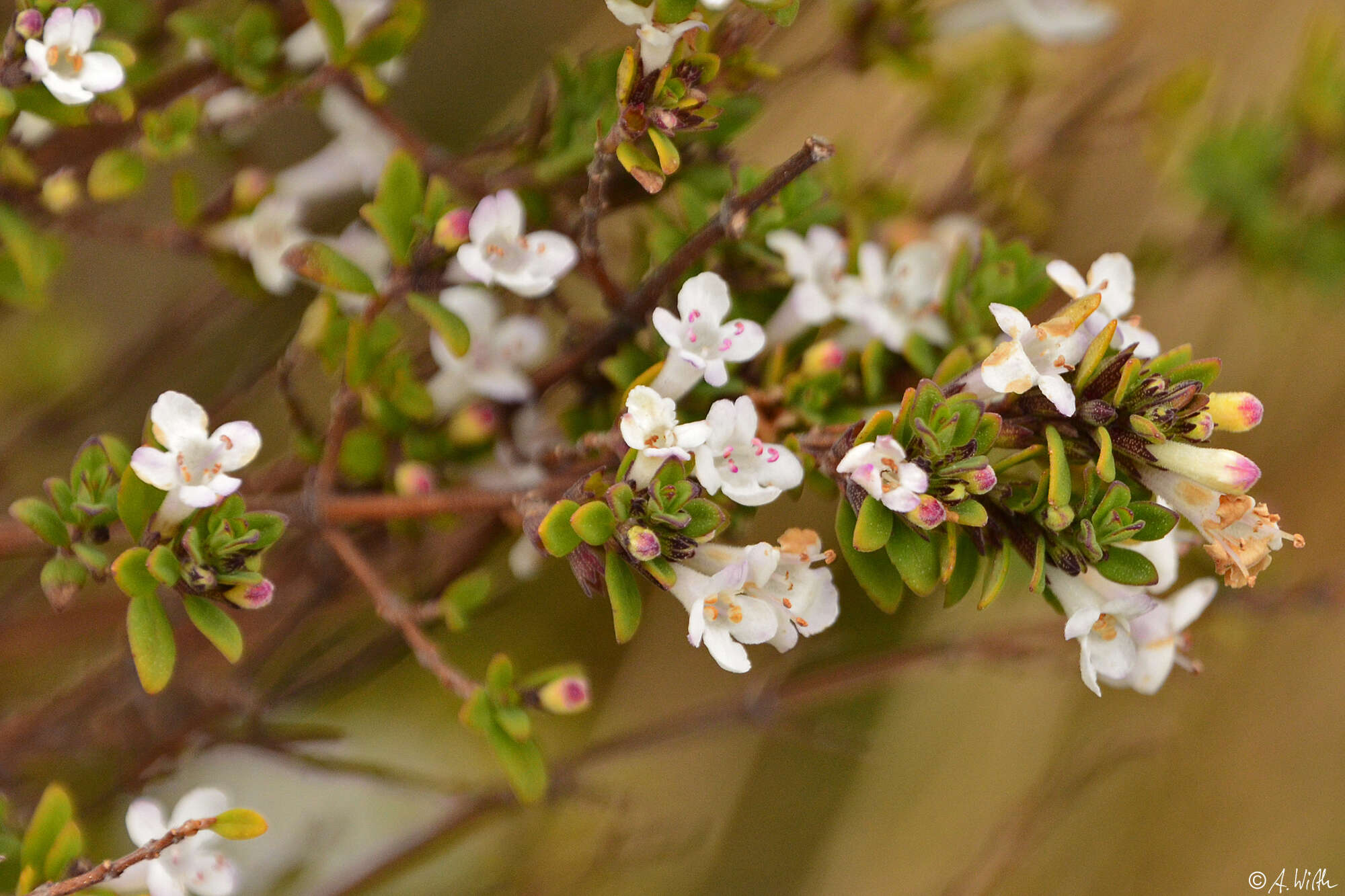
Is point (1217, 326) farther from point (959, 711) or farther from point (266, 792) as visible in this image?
point (266, 792)

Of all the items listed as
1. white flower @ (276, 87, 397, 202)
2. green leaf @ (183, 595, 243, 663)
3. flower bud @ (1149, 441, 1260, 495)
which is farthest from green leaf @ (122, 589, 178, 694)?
flower bud @ (1149, 441, 1260, 495)

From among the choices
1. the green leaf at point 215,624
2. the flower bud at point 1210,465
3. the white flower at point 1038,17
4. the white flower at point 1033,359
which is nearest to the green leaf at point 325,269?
the green leaf at point 215,624

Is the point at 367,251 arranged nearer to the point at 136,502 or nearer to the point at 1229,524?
the point at 136,502

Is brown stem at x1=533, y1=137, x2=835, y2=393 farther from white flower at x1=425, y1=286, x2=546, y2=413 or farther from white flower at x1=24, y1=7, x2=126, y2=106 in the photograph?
white flower at x1=24, y1=7, x2=126, y2=106

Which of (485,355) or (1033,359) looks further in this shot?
(485,355)

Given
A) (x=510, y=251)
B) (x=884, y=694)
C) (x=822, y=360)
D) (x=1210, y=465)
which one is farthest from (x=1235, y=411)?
(x=884, y=694)

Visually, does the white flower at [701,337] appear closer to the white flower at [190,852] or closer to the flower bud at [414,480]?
the flower bud at [414,480]

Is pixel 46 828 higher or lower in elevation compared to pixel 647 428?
lower

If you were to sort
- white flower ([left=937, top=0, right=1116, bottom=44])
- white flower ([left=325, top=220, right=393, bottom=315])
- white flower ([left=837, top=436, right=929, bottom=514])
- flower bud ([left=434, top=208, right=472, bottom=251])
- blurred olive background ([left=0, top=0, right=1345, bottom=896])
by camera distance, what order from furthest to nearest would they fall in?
blurred olive background ([left=0, top=0, right=1345, bottom=896])
white flower ([left=937, top=0, right=1116, bottom=44])
white flower ([left=325, top=220, right=393, bottom=315])
flower bud ([left=434, top=208, right=472, bottom=251])
white flower ([left=837, top=436, right=929, bottom=514])
